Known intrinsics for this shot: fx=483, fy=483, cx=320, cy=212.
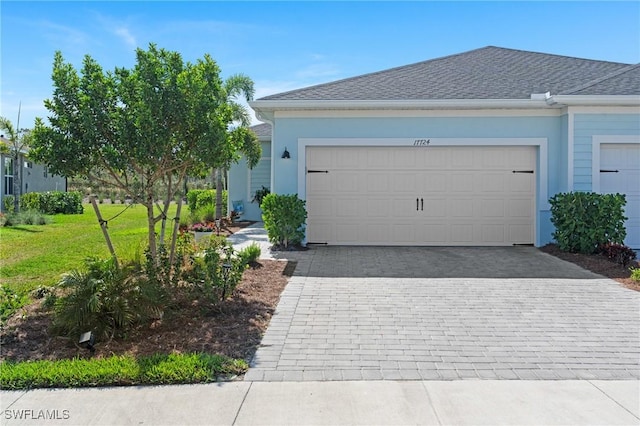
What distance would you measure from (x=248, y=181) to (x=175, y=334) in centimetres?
1436

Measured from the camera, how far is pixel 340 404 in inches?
139

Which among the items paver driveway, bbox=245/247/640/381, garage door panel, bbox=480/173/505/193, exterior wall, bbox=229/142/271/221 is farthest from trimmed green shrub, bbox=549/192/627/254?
exterior wall, bbox=229/142/271/221

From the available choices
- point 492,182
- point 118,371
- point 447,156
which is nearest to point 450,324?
point 118,371

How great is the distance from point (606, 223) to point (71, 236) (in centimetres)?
1288

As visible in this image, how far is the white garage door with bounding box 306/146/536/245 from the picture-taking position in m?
11.3

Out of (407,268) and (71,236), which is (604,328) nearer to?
(407,268)

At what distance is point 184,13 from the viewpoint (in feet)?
27.7

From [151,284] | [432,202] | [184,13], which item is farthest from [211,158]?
[432,202]

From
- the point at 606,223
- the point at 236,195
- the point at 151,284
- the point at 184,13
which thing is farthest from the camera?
the point at 236,195

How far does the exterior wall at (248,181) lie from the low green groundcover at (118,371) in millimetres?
14726

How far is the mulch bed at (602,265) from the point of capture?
7703mm

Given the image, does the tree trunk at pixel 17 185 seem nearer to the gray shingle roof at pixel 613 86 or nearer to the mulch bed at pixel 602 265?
the mulch bed at pixel 602 265

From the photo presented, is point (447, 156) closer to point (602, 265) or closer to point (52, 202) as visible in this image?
A: point (602, 265)

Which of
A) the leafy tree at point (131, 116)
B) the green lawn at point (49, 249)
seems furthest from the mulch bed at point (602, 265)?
the green lawn at point (49, 249)
